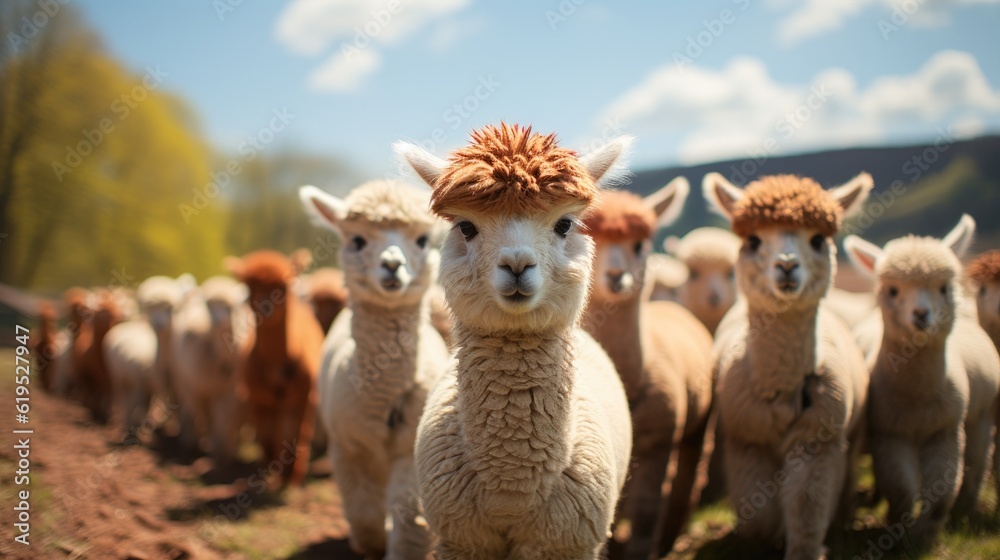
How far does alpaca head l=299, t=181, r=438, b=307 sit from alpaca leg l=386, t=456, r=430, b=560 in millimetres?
1323

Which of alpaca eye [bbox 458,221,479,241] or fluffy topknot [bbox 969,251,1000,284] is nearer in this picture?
alpaca eye [bbox 458,221,479,241]

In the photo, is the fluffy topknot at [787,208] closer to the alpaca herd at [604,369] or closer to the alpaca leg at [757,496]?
the alpaca herd at [604,369]

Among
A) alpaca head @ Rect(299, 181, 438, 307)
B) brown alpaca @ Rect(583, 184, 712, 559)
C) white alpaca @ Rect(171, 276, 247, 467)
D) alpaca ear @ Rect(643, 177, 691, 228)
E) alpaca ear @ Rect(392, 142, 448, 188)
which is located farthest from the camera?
white alpaca @ Rect(171, 276, 247, 467)

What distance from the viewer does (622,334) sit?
5055 millimetres

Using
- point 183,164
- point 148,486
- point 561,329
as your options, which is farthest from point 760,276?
point 183,164

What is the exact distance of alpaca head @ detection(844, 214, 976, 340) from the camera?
4746 millimetres

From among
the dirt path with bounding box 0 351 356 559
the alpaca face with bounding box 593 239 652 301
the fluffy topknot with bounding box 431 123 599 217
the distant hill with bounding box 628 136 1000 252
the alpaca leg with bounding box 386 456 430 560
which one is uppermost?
the distant hill with bounding box 628 136 1000 252

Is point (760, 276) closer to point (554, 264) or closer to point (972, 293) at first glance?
point (554, 264)

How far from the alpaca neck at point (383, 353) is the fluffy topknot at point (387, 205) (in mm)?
649

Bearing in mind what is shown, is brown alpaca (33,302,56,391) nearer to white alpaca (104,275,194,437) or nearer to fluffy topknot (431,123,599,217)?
white alpaca (104,275,194,437)

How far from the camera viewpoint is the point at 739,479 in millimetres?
4617

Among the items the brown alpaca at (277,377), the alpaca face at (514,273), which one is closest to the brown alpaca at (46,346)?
the brown alpaca at (277,377)

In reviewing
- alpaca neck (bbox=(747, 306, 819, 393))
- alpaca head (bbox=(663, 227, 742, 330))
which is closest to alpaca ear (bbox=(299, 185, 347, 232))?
alpaca neck (bbox=(747, 306, 819, 393))

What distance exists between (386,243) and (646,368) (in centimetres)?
222
